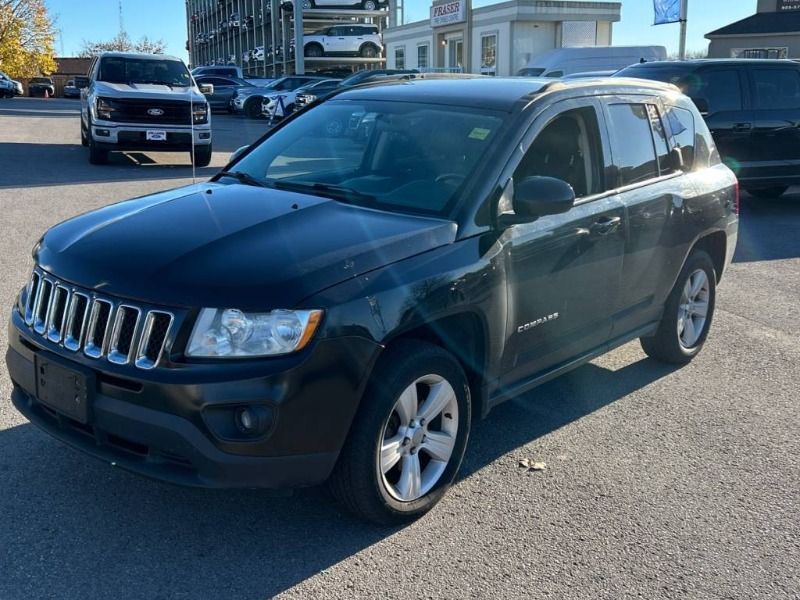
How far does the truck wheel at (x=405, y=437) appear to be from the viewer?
10.8ft

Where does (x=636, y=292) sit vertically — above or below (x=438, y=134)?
below

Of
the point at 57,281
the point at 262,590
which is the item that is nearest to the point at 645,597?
the point at 262,590

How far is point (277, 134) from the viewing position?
5066 millimetres

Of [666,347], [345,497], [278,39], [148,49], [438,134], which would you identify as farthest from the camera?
[148,49]

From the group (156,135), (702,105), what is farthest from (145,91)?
(702,105)

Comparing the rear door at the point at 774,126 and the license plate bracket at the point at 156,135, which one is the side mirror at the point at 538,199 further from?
the license plate bracket at the point at 156,135

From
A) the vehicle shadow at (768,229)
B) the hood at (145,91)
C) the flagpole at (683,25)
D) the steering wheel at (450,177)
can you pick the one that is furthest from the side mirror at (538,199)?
the flagpole at (683,25)

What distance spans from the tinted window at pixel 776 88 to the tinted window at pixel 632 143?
747 cm

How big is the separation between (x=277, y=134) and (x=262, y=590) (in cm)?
288

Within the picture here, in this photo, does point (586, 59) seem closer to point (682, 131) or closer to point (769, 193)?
point (769, 193)

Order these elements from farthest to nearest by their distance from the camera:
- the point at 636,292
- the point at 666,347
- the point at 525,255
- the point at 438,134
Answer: the point at 666,347 < the point at 636,292 < the point at 438,134 < the point at 525,255

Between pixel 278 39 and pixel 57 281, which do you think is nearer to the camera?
pixel 57 281

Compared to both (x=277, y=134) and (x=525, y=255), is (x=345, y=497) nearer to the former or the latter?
(x=525, y=255)

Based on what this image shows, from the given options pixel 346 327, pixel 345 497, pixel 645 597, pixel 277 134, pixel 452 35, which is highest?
pixel 452 35
